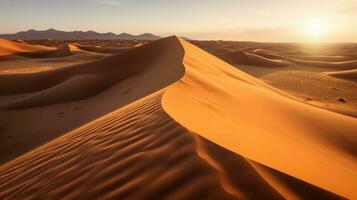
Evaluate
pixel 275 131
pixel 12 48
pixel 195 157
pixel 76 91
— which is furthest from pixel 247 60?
pixel 195 157

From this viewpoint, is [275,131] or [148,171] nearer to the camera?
[148,171]

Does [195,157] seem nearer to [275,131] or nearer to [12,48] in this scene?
[275,131]

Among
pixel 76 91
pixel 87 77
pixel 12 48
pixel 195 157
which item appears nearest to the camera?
pixel 195 157

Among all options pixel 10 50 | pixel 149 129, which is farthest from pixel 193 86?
pixel 10 50

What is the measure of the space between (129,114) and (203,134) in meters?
1.79

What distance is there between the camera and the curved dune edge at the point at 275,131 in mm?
2977

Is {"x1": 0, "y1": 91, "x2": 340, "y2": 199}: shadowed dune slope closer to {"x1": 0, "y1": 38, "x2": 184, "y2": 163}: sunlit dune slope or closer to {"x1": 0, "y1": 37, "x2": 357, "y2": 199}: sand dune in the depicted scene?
{"x1": 0, "y1": 37, "x2": 357, "y2": 199}: sand dune

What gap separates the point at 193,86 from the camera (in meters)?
6.18

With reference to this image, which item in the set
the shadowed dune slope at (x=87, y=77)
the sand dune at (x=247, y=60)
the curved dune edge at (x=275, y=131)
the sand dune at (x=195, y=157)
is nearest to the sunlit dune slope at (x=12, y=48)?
the shadowed dune slope at (x=87, y=77)

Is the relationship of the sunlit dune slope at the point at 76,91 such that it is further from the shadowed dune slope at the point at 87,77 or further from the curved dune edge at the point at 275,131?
the curved dune edge at the point at 275,131

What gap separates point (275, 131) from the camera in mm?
4906

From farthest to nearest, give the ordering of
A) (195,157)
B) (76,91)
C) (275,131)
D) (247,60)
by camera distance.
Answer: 1. (247,60)
2. (76,91)
3. (275,131)
4. (195,157)

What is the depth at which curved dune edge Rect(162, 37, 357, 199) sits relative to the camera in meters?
2.98

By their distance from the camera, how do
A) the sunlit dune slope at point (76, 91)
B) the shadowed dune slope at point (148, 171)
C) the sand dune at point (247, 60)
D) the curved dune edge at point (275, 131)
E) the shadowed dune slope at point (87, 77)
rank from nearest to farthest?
the shadowed dune slope at point (148, 171) < the curved dune edge at point (275, 131) < the sunlit dune slope at point (76, 91) < the shadowed dune slope at point (87, 77) < the sand dune at point (247, 60)
